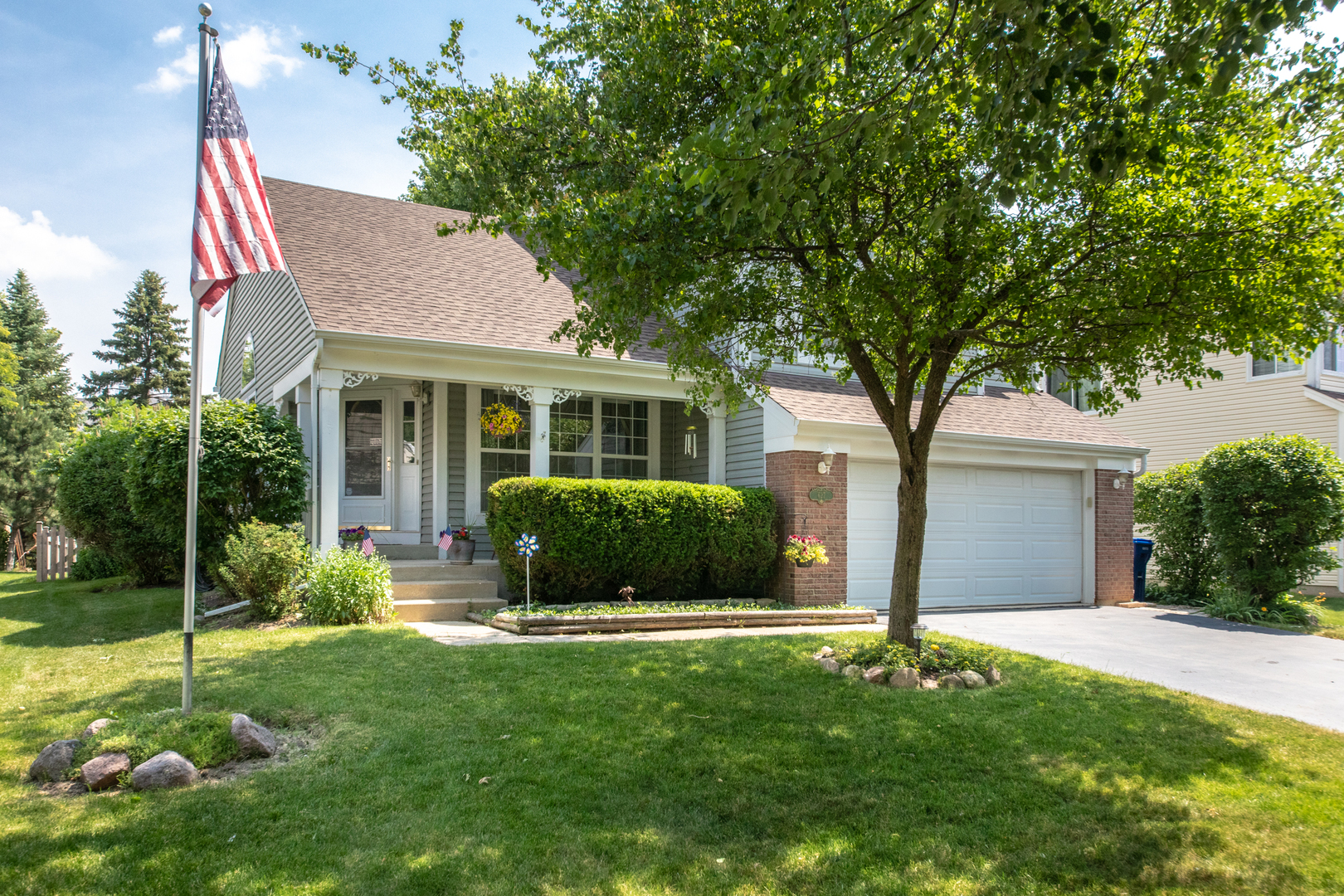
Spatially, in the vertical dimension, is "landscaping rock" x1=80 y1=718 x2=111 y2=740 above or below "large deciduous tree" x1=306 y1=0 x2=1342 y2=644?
below

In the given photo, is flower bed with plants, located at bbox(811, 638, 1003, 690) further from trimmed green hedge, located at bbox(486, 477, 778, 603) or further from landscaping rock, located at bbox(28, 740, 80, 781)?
landscaping rock, located at bbox(28, 740, 80, 781)

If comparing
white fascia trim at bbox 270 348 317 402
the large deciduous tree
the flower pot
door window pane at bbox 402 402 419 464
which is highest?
the large deciduous tree

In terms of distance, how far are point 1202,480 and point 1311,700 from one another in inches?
260

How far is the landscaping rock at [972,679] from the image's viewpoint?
6520 mm

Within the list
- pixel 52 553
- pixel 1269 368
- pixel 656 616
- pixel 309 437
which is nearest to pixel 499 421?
pixel 309 437

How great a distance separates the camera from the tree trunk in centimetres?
703

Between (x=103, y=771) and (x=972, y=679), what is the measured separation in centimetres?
579

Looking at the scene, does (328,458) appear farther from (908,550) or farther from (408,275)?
(908,550)

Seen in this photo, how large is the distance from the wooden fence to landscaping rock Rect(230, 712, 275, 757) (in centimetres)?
1506

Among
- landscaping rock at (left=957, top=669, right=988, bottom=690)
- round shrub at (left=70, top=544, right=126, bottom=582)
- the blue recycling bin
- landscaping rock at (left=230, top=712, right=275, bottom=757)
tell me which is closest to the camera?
landscaping rock at (left=230, top=712, right=275, bottom=757)

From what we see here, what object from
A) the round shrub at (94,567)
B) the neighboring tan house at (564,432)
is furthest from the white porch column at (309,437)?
the round shrub at (94,567)

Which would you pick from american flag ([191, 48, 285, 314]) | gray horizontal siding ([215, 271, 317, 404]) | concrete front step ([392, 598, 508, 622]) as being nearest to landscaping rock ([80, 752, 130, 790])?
american flag ([191, 48, 285, 314])

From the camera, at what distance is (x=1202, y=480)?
12.1m

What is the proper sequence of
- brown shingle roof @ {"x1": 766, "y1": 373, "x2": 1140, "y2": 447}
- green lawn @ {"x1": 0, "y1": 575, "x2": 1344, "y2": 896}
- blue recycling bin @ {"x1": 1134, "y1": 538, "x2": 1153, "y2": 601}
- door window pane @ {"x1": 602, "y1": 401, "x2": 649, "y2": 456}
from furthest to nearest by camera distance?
blue recycling bin @ {"x1": 1134, "y1": 538, "x2": 1153, "y2": 601} < door window pane @ {"x1": 602, "y1": 401, "x2": 649, "y2": 456} < brown shingle roof @ {"x1": 766, "y1": 373, "x2": 1140, "y2": 447} < green lawn @ {"x1": 0, "y1": 575, "x2": 1344, "y2": 896}
